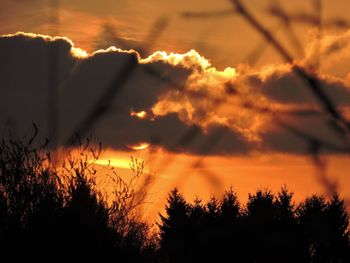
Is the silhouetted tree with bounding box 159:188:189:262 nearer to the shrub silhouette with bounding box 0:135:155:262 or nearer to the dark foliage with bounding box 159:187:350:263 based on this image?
the dark foliage with bounding box 159:187:350:263

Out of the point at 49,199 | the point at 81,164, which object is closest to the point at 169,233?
the point at 81,164

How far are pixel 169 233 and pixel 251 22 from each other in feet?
219

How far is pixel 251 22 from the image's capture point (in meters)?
1.79

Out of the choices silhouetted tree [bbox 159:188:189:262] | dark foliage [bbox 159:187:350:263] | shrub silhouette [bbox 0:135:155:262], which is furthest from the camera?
Answer: silhouetted tree [bbox 159:188:189:262]

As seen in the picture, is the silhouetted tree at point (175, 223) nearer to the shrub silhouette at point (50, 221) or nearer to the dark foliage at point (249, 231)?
the dark foliage at point (249, 231)

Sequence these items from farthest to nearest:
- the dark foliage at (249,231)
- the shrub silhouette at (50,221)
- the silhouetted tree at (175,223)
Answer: the silhouetted tree at (175,223) < the dark foliage at (249,231) < the shrub silhouette at (50,221)

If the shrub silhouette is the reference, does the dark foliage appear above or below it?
above

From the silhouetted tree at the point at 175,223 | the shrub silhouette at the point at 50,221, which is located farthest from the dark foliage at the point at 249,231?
the shrub silhouette at the point at 50,221

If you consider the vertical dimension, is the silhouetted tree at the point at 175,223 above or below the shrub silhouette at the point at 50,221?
above

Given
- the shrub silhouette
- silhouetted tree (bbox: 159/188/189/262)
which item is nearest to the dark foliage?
silhouetted tree (bbox: 159/188/189/262)

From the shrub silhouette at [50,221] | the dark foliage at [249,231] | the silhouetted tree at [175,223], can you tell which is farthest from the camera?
the silhouetted tree at [175,223]

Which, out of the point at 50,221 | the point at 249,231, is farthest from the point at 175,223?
the point at 50,221

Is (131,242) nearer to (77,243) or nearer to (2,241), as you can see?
(77,243)

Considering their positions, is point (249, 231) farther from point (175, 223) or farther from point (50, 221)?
point (50, 221)
